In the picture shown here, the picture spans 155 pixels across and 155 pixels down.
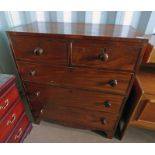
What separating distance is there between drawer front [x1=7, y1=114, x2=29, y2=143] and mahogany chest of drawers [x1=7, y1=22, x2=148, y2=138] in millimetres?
212

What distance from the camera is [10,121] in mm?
1021

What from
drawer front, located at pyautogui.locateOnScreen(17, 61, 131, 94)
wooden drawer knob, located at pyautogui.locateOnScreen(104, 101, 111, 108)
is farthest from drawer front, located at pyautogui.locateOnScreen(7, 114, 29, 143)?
wooden drawer knob, located at pyautogui.locateOnScreen(104, 101, 111, 108)

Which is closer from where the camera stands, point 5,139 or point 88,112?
point 5,139

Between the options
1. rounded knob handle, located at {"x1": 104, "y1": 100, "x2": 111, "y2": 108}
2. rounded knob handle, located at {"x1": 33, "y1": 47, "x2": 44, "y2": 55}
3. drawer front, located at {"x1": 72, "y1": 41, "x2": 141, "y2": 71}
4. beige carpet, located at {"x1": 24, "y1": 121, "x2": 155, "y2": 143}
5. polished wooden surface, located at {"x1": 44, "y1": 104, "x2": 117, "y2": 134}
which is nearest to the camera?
drawer front, located at {"x1": 72, "y1": 41, "x2": 141, "y2": 71}

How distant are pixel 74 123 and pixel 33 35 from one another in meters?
0.93

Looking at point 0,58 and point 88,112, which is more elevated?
point 0,58

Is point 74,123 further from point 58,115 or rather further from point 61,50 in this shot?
point 61,50

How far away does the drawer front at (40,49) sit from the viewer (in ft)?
2.67

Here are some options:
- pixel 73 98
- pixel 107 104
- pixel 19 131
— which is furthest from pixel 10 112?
pixel 107 104

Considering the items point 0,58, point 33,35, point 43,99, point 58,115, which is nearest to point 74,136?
point 58,115

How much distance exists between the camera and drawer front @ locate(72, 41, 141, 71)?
740 millimetres

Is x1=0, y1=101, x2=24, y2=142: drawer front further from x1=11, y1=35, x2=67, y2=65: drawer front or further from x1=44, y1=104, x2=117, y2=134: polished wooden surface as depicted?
x1=11, y1=35, x2=67, y2=65: drawer front

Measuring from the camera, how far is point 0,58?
1.39 metres

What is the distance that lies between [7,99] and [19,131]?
418mm
